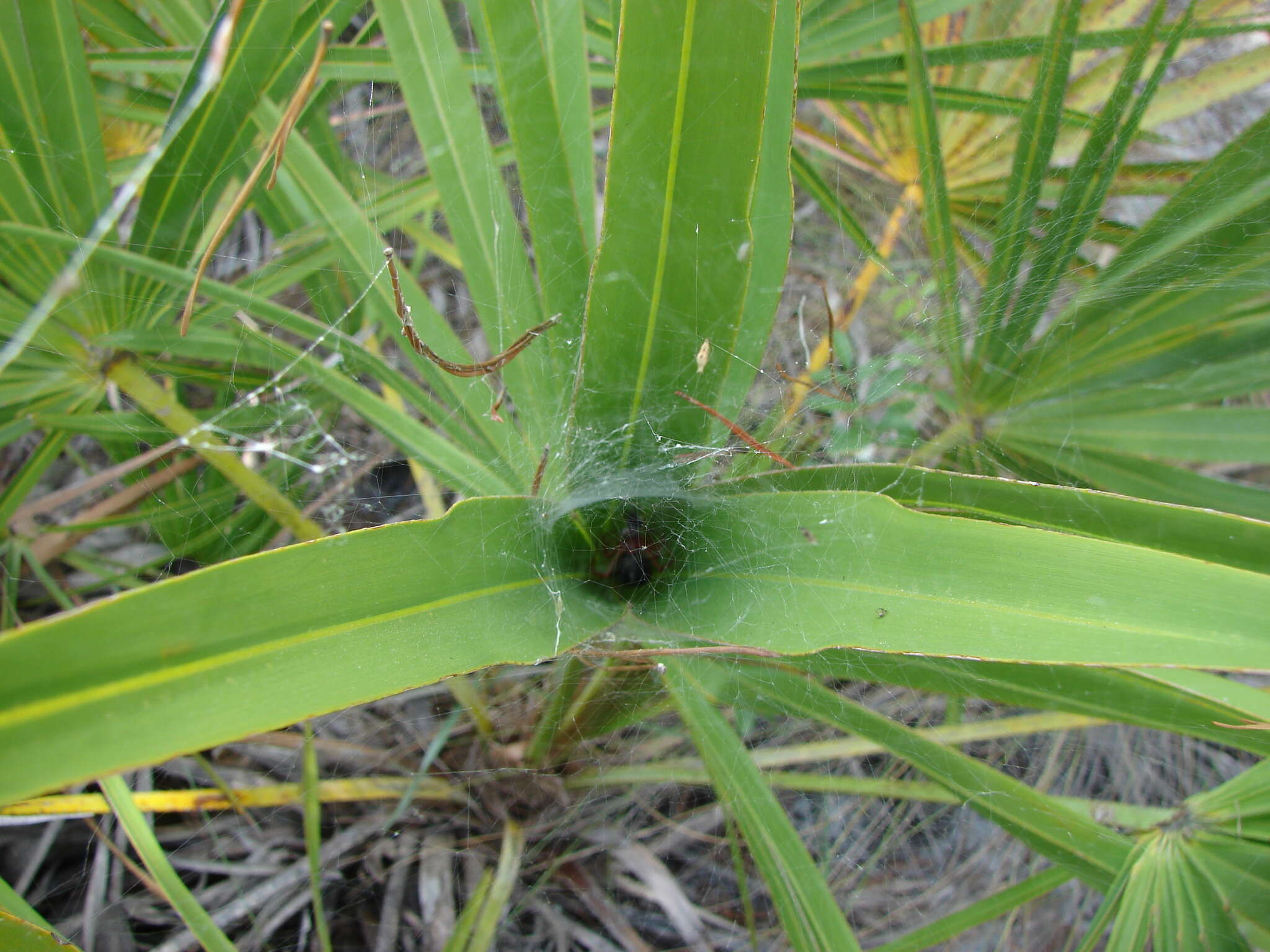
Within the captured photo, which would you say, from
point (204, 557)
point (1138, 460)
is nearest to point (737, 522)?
point (1138, 460)

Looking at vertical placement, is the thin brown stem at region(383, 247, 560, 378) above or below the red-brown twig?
above

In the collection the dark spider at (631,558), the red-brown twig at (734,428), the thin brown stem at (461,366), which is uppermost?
the thin brown stem at (461,366)

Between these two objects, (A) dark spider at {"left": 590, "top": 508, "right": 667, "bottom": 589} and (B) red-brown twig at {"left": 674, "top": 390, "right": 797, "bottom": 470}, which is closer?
(B) red-brown twig at {"left": 674, "top": 390, "right": 797, "bottom": 470}

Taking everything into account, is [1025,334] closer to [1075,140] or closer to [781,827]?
[781,827]

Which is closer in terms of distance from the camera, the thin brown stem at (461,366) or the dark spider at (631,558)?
the thin brown stem at (461,366)

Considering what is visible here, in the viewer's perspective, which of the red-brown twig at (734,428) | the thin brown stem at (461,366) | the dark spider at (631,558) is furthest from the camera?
the dark spider at (631,558)

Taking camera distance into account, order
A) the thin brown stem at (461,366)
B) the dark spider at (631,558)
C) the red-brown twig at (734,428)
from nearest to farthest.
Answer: the thin brown stem at (461,366) → the red-brown twig at (734,428) → the dark spider at (631,558)

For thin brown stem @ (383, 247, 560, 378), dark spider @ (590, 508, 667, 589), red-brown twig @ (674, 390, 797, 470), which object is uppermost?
thin brown stem @ (383, 247, 560, 378)

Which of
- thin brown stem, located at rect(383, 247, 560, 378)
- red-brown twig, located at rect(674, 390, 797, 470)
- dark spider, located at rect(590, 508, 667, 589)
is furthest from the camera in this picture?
dark spider, located at rect(590, 508, 667, 589)
